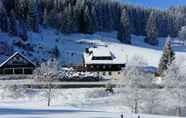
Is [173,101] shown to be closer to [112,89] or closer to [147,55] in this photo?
[112,89]

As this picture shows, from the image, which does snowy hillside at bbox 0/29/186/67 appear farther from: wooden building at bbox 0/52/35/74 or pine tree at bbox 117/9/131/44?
wooden building at bbox 0/52/35/74

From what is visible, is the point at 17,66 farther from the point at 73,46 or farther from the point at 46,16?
the point at 46,16

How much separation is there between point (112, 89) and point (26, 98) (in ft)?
48.7

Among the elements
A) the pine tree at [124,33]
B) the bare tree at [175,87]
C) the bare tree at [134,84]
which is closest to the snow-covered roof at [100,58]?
the bare tree at [134,84]

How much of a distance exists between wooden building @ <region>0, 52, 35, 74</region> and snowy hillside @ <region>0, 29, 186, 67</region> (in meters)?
21.9

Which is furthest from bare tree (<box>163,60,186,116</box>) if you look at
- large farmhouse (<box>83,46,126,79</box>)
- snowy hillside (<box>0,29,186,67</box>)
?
snowy hillside (<box>0,29,186,67</box>)

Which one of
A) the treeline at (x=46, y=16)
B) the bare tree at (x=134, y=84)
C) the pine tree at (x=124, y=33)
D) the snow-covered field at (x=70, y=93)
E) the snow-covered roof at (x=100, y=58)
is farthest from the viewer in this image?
the pine tree at (x=124, y=33)

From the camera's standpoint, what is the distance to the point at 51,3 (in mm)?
193000

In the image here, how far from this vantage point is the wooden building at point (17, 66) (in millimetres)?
109312

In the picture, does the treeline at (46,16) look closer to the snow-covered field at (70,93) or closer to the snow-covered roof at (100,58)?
the snow-covered field at (70,93)

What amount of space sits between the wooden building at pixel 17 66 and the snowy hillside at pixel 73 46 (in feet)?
71.9

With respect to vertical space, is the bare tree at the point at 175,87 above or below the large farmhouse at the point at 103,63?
above

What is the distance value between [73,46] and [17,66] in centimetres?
5176

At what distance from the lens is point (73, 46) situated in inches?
6280
